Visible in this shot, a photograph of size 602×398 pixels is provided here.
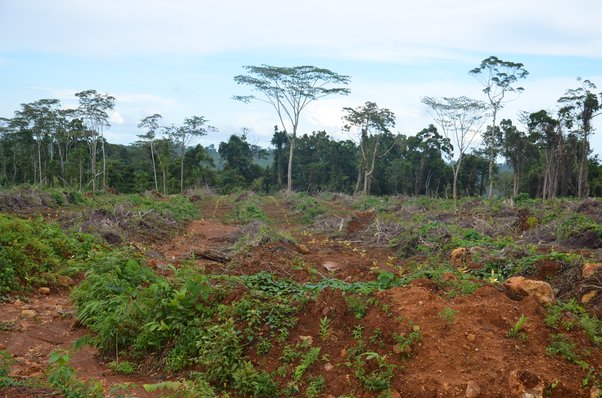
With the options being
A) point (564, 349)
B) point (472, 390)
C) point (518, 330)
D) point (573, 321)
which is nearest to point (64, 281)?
point (472, 390)

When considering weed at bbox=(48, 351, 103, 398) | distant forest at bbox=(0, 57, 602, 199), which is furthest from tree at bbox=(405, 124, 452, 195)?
weed at bbox=(48, 351, 103, 398)

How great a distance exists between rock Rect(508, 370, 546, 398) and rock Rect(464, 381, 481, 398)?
243 millimetres

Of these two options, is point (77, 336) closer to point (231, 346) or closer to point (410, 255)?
point (231, 346)

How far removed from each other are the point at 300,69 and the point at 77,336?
1008 inches

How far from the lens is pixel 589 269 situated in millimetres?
5742

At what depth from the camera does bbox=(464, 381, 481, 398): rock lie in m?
3.58

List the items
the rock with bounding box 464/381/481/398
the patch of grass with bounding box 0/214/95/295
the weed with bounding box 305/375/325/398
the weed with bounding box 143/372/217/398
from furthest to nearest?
the patch of grass with bounding box 0/214/95/295
the weed with bounding box 305/375/325/398
the rock with bounding box 464/381/481/398
the weed with bounding box 143/372/217/398

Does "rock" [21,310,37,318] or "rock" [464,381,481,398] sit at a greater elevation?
"rock" [464,381,481,398]

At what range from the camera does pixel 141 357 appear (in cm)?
467

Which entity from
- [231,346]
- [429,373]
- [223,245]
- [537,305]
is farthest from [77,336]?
[223,245]

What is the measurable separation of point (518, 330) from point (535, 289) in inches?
38.7

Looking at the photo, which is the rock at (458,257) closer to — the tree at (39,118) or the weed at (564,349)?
the weed at (564,349)

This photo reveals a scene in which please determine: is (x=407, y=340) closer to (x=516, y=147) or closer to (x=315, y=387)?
(x=315, y=387)

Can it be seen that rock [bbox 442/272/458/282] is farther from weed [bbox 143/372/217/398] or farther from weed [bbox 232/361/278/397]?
weed [bbox 143/372/217/398]
